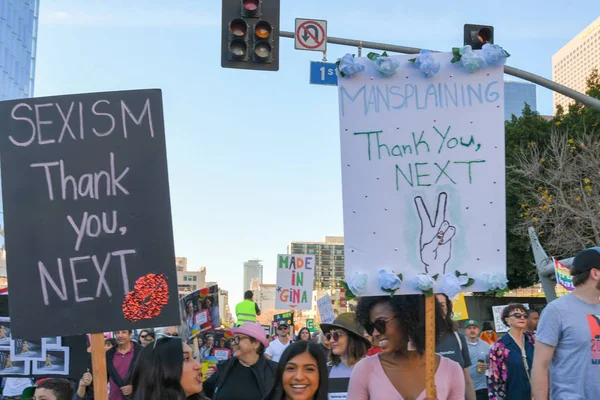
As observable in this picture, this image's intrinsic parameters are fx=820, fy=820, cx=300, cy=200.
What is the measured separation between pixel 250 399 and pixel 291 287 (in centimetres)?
1031

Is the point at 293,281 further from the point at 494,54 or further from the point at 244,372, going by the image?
the point at 494,54

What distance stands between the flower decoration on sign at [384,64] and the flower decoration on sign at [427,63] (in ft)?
0.46

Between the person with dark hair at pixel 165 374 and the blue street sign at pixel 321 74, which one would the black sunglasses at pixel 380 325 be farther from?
the blue street sign at pixel 321 74

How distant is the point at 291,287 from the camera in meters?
17.4

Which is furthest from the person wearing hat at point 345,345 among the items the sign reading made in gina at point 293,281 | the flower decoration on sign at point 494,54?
the sign reading made in gina at point 293,281

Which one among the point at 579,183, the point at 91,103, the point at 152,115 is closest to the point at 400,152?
the point at 152,115

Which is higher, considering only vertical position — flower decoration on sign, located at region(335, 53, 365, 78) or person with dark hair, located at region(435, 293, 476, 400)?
flower decoration on sign, located at region(335, 53, 365, 78)

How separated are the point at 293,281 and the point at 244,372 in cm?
1007

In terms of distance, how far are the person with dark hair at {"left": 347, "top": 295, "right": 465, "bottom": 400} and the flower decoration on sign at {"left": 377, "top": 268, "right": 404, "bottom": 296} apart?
0.10 metres

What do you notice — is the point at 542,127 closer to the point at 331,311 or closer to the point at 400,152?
the point at 331,311

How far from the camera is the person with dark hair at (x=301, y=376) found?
4.37 metres

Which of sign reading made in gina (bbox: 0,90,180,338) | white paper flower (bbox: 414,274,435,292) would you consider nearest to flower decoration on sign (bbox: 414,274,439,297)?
white paper flower (bbox: 414,274,435,292)

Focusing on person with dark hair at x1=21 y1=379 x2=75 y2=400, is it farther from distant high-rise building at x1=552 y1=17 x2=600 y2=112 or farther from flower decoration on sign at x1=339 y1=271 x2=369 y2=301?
distant high-rise building at x1=552 y1=17 x2=600 y2=112

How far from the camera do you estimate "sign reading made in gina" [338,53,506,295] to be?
14.1 ft
